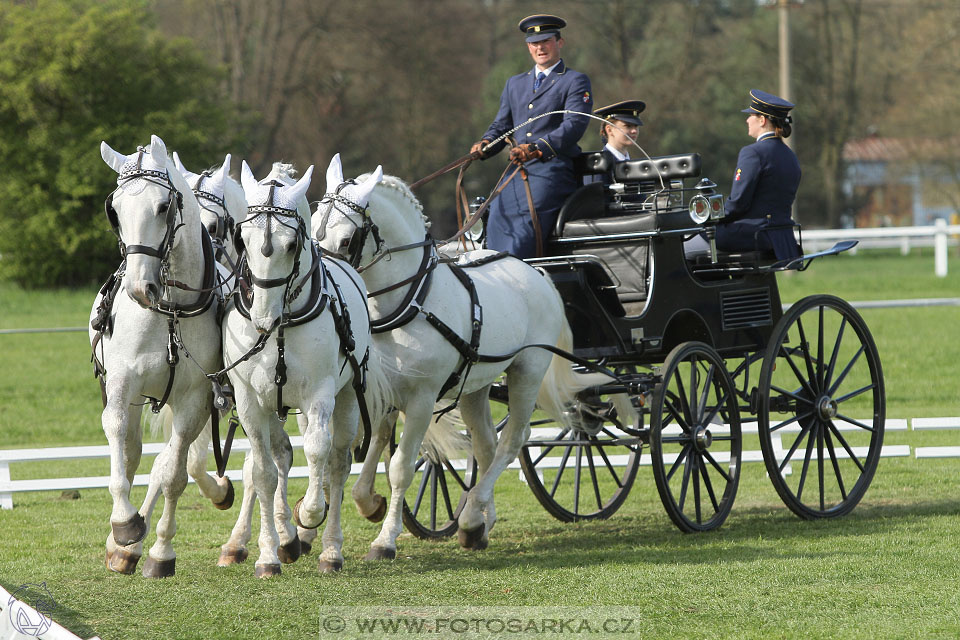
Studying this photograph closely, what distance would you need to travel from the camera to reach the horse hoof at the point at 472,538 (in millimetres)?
6691

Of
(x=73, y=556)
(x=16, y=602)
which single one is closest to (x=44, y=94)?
(x=73, y=556)

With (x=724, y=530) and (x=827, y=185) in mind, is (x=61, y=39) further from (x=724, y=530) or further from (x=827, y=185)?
(x=827, y=185)

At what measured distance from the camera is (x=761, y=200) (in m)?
7.66

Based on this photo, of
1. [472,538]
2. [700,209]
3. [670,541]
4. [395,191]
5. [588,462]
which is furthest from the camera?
[588,462]

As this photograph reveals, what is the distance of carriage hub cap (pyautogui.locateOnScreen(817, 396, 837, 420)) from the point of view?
771 cm

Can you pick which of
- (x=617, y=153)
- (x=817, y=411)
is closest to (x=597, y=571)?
(x=817, y=411)

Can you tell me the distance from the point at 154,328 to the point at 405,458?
4.80ft

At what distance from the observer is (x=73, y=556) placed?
6566mm

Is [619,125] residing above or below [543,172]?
above

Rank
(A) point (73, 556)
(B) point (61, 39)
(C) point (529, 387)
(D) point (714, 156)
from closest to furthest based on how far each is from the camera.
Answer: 1. (A) point (73, 556)
2. (C) point (529, 387)
3. (B) point (61, 39)
4. (D) point (714, 156)

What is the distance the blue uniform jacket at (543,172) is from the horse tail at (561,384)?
1.36 feet

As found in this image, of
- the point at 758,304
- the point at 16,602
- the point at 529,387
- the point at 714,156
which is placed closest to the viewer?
the point at 16,602

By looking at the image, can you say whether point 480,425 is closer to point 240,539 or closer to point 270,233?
point 240,539

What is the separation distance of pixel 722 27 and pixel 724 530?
39496mm
